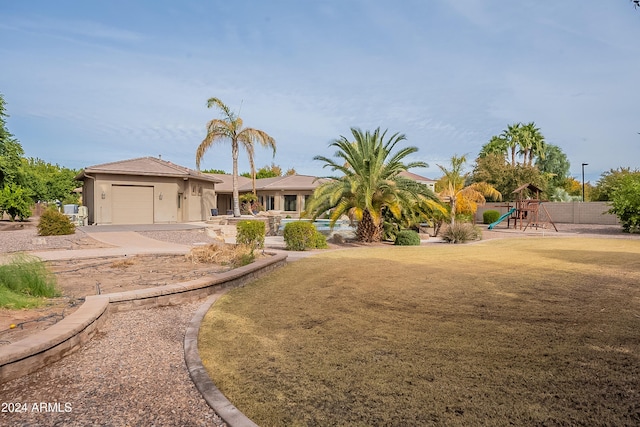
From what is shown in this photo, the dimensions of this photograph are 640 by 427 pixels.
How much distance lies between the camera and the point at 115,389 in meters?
3.44

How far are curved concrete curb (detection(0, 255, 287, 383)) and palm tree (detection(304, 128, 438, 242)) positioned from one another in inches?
361

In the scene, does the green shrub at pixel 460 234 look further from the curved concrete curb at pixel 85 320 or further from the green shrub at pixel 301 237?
the curved concrete curb at pixel 85 320

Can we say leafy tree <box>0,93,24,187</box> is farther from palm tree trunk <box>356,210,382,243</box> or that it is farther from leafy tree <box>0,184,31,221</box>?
palm tree trunk <box>356,210,382,243</box>

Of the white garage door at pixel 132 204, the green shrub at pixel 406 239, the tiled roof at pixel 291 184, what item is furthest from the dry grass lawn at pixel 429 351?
the tiled roof at pixel 291 184

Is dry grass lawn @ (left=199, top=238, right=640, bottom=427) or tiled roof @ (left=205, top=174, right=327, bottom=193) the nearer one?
dry grass lawn @ (left=199, top=238, right=640, bottom=427)

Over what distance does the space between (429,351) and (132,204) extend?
25.0 metres

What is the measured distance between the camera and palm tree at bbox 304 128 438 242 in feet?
56.0

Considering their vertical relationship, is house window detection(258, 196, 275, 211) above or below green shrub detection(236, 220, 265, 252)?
above

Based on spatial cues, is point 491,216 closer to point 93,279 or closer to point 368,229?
point 368,229

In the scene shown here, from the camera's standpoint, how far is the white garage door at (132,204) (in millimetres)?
24641

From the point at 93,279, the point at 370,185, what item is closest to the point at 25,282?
the point at 93,279

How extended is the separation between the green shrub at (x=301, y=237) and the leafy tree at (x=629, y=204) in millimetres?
21138

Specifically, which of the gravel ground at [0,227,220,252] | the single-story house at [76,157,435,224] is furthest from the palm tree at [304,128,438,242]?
the gravel ground at [0,227,220,252]

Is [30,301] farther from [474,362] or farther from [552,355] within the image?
[552,355]
